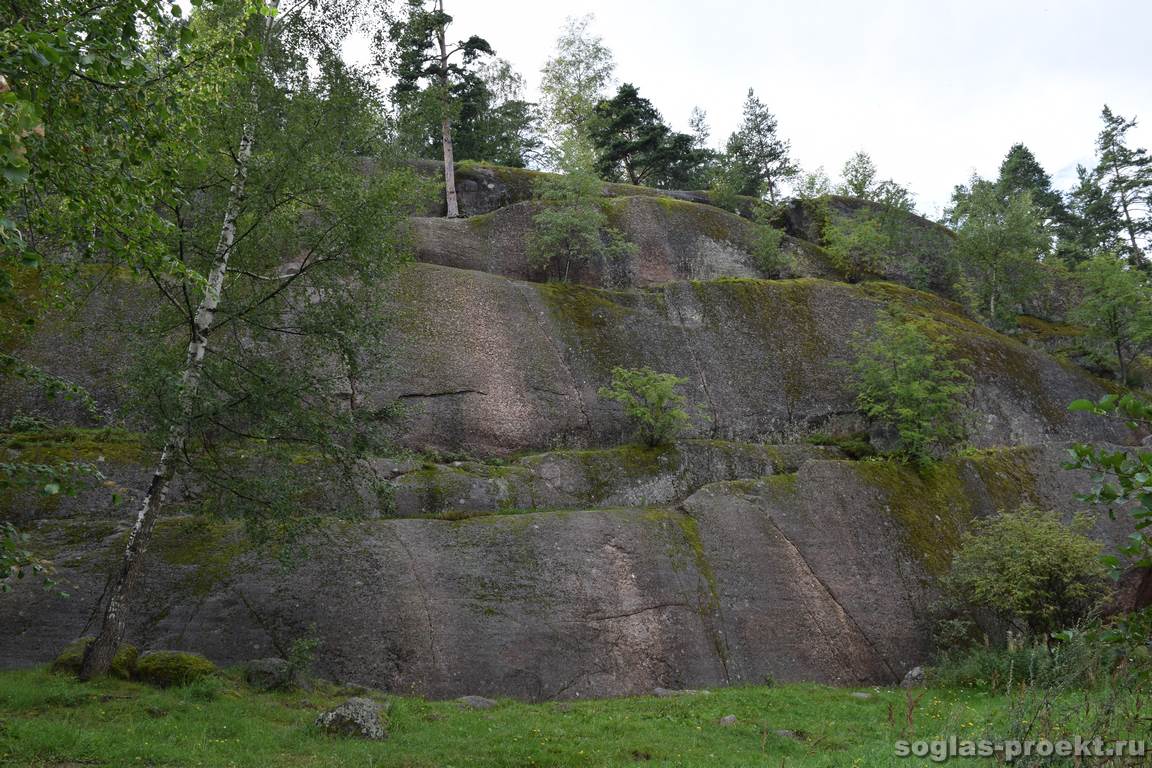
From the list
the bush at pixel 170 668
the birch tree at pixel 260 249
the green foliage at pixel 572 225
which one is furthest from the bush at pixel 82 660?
the green foliage at pixel 572 225

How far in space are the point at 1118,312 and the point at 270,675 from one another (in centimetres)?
3193

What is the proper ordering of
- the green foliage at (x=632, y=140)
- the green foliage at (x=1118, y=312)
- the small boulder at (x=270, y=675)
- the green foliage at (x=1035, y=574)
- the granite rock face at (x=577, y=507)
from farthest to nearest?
the green foliage at (x=632, y=140)
the green foliage at (x=1118, y=312)
the green foliage at (x=1035, y=574)
the granite rock face at (x=577, y=507)
the small boulder at (x=270, y=675)

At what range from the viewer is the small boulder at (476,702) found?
12.8 metres

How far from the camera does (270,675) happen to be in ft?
39.8

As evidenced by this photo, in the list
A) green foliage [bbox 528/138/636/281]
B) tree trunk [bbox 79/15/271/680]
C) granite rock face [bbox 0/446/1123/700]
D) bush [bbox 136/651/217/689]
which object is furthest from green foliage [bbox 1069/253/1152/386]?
bush [bbox 136/651/217/689]

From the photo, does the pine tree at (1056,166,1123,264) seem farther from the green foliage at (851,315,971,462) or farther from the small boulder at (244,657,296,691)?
the small boulder at (244,657,296,691)

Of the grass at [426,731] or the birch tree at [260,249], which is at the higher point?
the birch tree at [260,249]

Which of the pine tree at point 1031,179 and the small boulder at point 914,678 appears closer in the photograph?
the small boulder at point 914,678

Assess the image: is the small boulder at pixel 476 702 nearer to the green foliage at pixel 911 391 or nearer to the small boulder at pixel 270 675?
the small boulder at pixel 270 675

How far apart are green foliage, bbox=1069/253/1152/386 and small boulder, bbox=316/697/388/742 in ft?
98.1

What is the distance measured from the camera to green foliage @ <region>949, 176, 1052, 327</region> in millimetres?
32500

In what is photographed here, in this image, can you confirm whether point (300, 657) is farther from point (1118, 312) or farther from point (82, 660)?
point (1118, 312)

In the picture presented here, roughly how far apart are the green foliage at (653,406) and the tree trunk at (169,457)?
10705 mm

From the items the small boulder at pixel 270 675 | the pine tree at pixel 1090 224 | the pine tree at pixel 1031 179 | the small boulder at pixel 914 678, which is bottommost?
the small boulder at pixel 914 678
